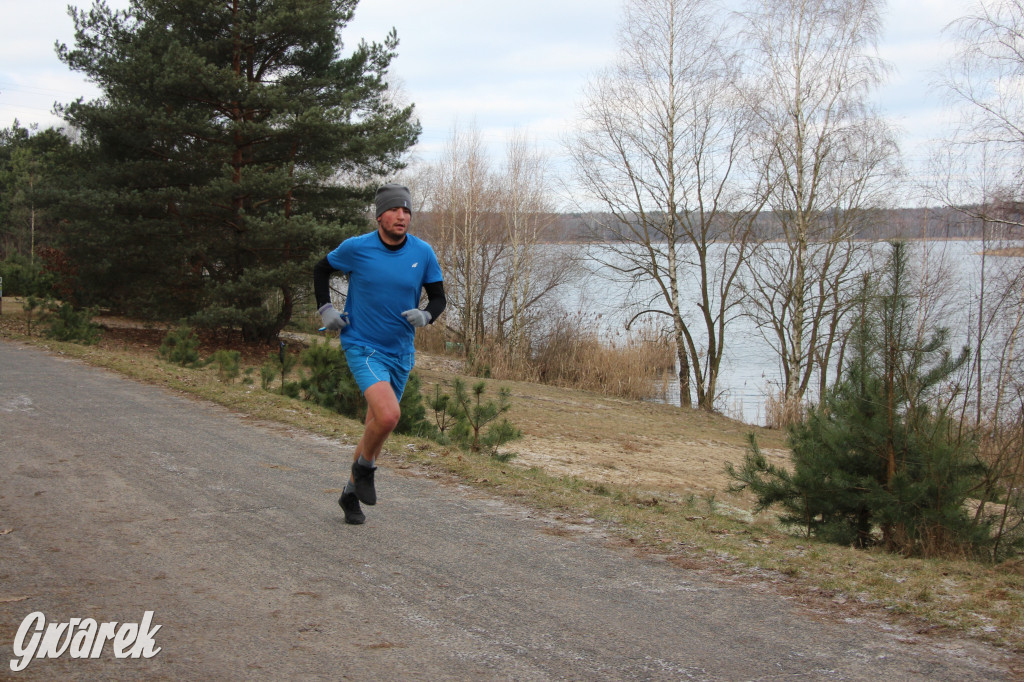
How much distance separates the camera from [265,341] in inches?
966

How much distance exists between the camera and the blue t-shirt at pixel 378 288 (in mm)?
5457

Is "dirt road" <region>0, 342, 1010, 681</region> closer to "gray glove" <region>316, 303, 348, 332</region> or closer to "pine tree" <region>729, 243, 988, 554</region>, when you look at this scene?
"gray glove" <region>316, 303, 348, 332</region>

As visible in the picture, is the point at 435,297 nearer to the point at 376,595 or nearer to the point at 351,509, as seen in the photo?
the point at 351,509

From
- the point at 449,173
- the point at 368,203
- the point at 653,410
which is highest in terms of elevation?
the point at 449,173

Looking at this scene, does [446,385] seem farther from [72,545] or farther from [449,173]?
[449,173]

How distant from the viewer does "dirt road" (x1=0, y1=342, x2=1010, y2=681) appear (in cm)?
352

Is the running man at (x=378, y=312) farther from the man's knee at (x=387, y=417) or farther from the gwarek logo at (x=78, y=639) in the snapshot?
the gwarek logo at (x=78, y=639)

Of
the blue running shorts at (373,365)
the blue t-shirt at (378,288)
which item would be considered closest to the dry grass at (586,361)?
the blue running shorts at (373,365)

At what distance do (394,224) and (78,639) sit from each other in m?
2.93

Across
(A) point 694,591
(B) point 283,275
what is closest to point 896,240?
(A) point 694,591

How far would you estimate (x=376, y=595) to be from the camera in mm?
4273

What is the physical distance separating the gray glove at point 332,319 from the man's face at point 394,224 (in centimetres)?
56

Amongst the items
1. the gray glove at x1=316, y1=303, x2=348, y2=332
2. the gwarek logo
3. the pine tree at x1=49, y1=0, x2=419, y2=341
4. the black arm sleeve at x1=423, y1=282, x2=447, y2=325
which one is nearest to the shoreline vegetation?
the black arm sleeve at x1=423, y1=282, x2=447, y2=325

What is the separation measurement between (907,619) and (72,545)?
15.0ft
